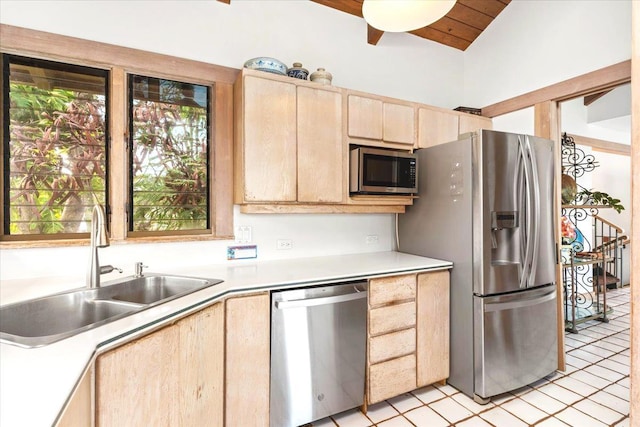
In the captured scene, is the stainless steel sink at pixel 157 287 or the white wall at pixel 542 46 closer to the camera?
Answer: the stainless steel sink at pixel 157 287

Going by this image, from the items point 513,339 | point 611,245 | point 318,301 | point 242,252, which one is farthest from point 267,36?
point 611,245

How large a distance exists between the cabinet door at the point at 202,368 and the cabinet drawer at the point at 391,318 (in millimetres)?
940

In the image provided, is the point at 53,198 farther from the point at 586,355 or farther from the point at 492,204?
the point at 586,355

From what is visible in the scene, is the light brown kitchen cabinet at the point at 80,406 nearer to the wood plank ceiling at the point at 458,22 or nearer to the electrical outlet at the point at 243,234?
the electrical outlet at the point at 243,234

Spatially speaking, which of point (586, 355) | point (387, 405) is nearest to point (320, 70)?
point (387, 405)

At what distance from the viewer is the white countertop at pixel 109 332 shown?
0.67 meters

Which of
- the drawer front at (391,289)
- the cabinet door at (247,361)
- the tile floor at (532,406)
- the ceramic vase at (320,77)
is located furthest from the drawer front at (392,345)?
the ceramic vase at (320,77)

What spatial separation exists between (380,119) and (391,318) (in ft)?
4.82

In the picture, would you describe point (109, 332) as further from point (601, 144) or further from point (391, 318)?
point (601, 144)

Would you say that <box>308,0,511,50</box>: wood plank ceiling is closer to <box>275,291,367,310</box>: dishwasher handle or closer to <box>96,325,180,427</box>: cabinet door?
<box>275,291,367,310</box>: dishwasher handle

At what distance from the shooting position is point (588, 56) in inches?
94.9

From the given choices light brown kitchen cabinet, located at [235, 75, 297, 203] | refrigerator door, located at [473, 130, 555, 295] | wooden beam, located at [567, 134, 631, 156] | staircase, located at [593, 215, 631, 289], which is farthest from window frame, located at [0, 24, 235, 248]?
staircase, located at [593, 215, 631, 289]

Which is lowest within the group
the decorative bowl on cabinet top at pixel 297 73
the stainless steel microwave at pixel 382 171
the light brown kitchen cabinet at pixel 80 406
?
the light brown kitchen cabinet at pixel 80 406

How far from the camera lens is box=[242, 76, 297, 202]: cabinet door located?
2055 millimetres
